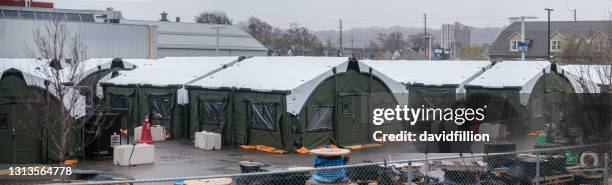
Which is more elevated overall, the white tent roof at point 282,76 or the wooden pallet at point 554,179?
the white tent roof at point 282,76

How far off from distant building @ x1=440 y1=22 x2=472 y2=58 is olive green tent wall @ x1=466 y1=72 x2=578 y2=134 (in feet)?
179

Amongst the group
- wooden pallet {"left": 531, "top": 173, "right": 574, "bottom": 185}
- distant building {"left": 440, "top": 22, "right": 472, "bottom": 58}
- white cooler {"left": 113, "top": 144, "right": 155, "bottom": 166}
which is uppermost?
distant building {"left": 440, "top": 22, "right": 472, "bottom": 58}

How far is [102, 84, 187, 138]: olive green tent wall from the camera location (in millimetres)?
26000

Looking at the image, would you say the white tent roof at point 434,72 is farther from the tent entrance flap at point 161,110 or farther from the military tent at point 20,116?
the military tent at point 20,116

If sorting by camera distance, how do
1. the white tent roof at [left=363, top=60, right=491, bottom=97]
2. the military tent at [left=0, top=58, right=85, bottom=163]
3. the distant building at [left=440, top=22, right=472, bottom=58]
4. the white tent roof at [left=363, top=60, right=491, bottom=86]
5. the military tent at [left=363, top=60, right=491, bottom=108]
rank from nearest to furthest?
1. the military tent at [left=0, top=58, right=85, bottom=163]
2. the military tent at [left=363, top=60, right=491, bottom=108]
3. the white tent roof at [left=363, top=60, right=491, bottom=97]
4. the white tent roof at [left=363, top=60, right=491, bottom=86]
5. the distant building at [left=440, top=22, right=472, bottom=58]

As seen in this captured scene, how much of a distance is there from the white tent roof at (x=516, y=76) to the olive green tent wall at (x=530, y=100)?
0.20 m

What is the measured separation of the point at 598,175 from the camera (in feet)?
43.3

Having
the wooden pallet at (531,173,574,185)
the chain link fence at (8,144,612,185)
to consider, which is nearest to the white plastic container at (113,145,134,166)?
the chain link fence at (8,144,612,185)

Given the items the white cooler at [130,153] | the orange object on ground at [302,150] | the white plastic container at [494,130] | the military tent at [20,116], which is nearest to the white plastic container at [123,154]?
the white cooler at [130,153]

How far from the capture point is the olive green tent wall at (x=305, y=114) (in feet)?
73.1

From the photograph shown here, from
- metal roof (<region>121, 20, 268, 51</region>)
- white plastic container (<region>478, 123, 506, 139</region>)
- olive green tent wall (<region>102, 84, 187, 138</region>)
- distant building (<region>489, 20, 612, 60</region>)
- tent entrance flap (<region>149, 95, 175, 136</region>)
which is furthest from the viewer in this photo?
distant building (<region>489, 20, 612, 60</region>)

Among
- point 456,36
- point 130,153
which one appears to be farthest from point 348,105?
point 456,36

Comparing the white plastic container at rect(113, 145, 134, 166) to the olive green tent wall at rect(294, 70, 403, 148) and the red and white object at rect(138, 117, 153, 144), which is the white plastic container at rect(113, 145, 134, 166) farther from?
the olive green tent wall at rect(294, 70, 403, 148)

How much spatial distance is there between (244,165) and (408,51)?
92.7 metres
